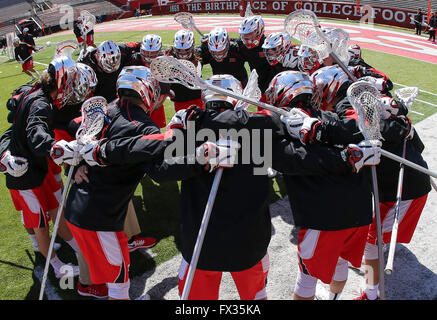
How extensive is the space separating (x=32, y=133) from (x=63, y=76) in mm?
730

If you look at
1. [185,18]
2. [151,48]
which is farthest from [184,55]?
[185,18]

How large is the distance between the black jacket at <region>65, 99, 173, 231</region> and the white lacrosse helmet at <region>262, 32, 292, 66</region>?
3125mm

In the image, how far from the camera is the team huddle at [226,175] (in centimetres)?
289

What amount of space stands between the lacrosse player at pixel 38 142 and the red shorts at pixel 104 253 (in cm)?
93

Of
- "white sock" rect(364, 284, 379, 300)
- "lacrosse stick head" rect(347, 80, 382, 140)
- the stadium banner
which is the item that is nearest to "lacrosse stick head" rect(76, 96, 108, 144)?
"lacrosse stick head" rect(347, 80, 382, 140)

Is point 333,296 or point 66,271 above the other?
point 333,296

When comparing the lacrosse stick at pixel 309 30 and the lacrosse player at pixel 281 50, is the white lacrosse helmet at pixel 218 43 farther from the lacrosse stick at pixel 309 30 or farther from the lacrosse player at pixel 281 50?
the lacrosse stick at pixel 309 30

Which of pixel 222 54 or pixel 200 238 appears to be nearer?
pixel 200 238

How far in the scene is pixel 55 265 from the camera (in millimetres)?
4387

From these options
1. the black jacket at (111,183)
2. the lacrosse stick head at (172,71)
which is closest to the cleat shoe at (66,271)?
the black jacket at (111,183)

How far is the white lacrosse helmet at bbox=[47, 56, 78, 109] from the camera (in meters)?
3.97

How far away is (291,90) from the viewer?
3.24m

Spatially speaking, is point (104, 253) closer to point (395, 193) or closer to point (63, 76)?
point (63, 76)

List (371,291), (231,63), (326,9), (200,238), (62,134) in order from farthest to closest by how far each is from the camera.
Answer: (326,9) → (231,63) → (62,134) → (371,291) → (200,238)
